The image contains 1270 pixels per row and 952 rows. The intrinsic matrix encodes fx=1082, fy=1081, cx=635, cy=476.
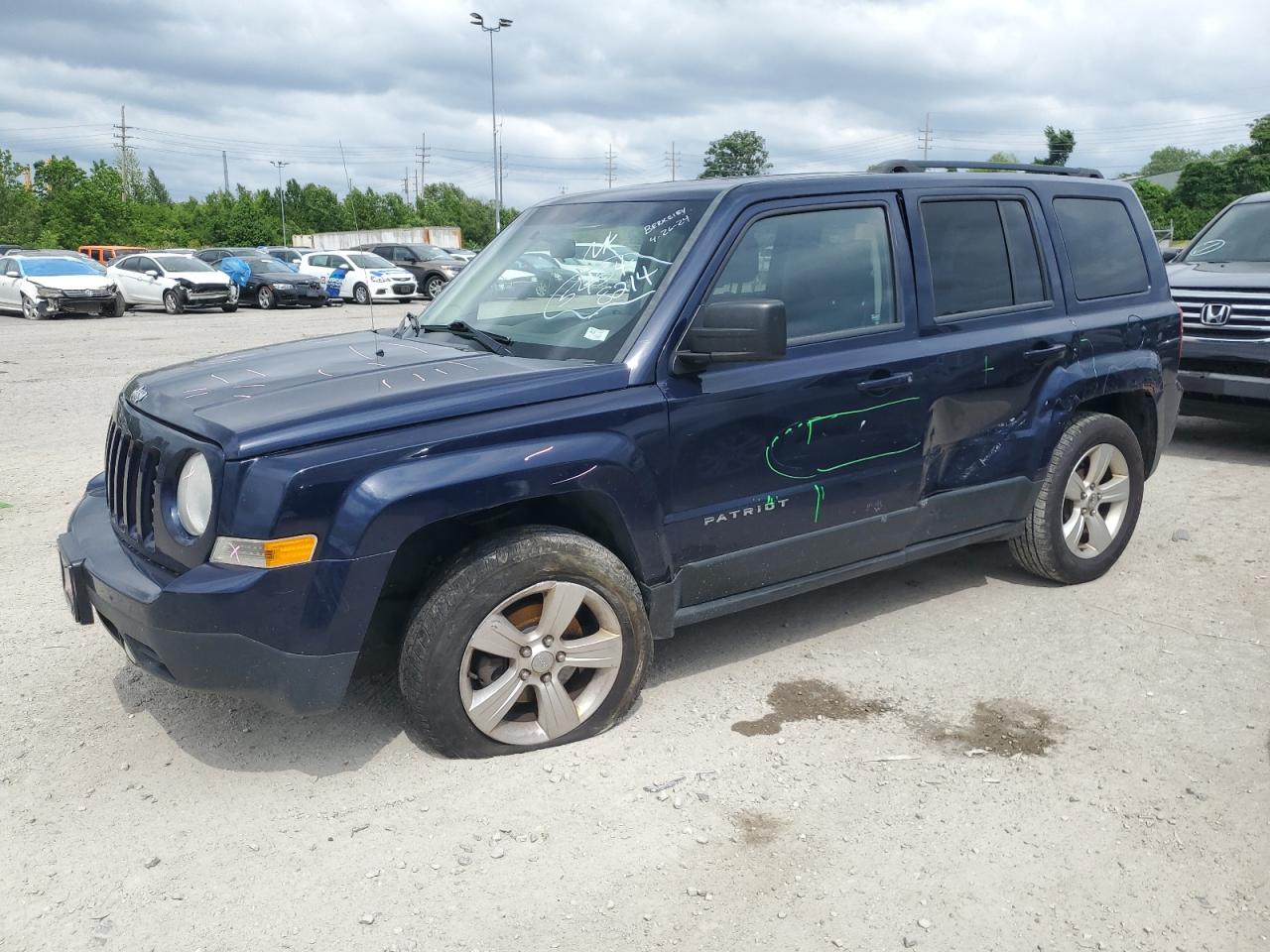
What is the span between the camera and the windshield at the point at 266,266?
27859mm

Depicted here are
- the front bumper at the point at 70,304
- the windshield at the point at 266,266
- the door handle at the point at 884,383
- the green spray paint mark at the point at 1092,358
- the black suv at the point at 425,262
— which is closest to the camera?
the door handle at the point at 884,383

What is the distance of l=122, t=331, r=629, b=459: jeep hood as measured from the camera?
10.4ft

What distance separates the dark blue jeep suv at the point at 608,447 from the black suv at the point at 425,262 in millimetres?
26282

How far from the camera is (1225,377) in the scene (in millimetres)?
7895

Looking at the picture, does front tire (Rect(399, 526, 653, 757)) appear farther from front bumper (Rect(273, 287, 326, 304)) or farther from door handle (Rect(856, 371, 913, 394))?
front bumper (Rect(273, 287, 326, 304))

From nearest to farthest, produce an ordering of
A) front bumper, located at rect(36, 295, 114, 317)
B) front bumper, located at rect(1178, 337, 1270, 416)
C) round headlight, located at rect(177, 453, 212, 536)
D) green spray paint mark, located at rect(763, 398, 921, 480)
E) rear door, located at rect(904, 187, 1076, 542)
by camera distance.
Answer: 1. round headlight, located at rect(177, 453, 212, 536)
2. green spray paint mark, located at rect(763, 398, 921, 480)
3. rear door, located at rect(904, 187, 1076, 542)
4. front bumper, located at rect(1178, 337, 1270, 416)
5. front bumper, located at rect(36, 295, 114, 317)

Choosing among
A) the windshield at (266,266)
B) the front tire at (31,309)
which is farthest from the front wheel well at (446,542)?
the windshield at (266,266)

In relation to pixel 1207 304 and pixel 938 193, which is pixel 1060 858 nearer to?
pixel 938 193

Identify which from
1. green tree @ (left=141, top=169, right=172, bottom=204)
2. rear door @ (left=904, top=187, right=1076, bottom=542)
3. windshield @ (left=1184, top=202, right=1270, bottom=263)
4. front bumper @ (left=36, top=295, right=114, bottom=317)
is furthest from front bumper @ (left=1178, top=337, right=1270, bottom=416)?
green tree @ (left=141, top=169, right=172, bottom=204)

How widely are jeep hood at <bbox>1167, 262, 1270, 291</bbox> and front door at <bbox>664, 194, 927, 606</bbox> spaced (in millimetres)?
4914

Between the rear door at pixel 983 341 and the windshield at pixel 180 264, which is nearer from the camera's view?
the rear door at pixel 983 341

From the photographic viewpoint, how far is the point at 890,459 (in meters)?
4.24

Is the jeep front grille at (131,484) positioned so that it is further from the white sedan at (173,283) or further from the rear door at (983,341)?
the white sedan at (173,283)

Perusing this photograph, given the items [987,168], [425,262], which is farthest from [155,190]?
[987,168]
